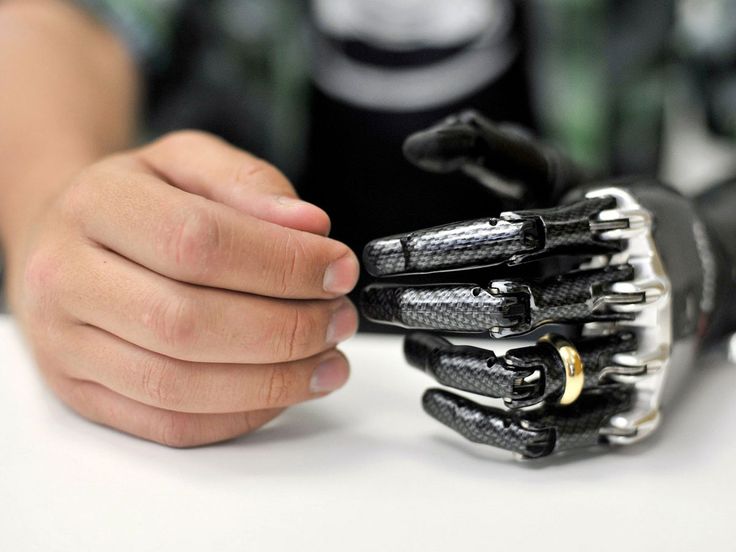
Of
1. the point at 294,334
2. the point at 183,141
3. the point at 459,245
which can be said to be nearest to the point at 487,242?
the point at 459,245

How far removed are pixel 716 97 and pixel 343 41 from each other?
51 centimetres

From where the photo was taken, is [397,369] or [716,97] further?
[716,97]

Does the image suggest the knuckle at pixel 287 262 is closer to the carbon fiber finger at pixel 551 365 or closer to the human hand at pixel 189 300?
the human hand at pixel 189 300

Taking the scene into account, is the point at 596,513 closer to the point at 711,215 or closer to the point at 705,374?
the point at 705,374

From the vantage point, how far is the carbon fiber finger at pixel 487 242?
39 cm

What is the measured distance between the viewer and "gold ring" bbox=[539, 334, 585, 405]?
1.33 feet

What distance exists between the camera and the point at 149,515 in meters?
0.36

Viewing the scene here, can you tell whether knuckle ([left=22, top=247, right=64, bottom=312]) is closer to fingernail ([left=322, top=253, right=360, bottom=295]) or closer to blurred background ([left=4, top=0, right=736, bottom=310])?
fingernail ([left=322, top=253, right=360, bottom=295])

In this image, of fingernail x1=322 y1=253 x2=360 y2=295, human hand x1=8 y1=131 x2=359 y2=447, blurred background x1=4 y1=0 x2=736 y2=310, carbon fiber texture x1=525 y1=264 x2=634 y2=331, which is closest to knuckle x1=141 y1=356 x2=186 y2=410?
human hand x1=8 y1=131 x2=359 y2=447

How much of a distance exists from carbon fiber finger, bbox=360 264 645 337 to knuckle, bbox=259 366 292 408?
0.21ft

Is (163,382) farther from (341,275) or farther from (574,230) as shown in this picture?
(574,230)

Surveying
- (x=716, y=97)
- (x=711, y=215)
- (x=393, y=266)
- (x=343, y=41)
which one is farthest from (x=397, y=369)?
(x=716, y=97)

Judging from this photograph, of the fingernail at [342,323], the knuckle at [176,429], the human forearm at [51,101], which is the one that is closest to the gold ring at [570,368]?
the fingernail at [342,323]

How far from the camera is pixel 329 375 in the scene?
456 mm
